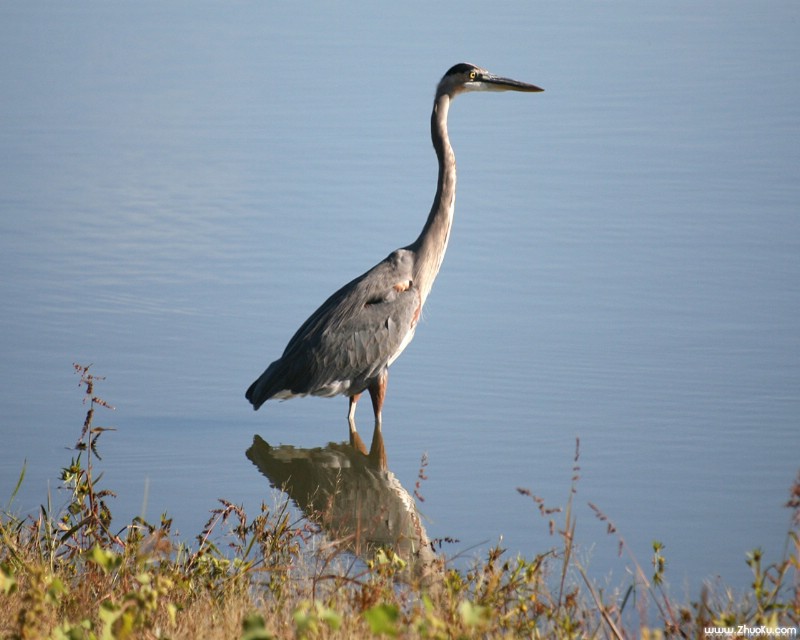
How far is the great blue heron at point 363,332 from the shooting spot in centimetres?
757

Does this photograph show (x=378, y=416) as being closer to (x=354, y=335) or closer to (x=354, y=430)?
(x=354, y=430)

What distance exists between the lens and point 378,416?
7.50m

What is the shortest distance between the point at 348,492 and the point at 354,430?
0.84 m

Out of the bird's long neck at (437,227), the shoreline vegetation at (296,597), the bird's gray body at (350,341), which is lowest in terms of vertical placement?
the shoreline vegetation at (296,597)

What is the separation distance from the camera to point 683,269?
9.54 m

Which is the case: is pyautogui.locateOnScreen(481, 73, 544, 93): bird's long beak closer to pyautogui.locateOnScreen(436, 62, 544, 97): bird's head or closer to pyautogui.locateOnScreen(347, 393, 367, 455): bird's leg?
pyautogui.locateOnScreen(436, 62, 544, 97): bird's head

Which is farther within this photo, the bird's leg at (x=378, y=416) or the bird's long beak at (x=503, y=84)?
the bird's long beak at (x=503, y=84)

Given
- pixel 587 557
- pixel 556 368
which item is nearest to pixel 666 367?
pixel 556 368

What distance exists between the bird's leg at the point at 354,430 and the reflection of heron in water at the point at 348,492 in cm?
4

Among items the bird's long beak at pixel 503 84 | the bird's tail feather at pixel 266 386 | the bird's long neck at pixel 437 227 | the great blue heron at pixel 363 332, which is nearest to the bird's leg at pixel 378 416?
the great blue heron at pixel 363 332

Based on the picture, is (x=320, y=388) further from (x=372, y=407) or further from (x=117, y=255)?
(x=117, y=255)

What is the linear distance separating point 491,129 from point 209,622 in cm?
976

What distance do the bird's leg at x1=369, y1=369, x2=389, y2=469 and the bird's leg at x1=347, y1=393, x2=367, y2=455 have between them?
0.06 metres

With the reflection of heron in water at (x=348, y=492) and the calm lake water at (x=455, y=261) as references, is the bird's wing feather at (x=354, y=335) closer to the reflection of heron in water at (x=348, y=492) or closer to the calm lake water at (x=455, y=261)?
the calm lake water at (x=455, y=261)
